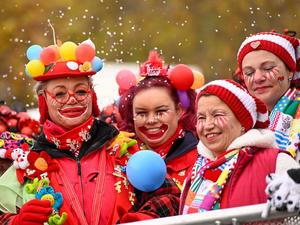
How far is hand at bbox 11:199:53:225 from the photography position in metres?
6.48

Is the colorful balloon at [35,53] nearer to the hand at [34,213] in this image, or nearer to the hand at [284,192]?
the hand at [34,213]

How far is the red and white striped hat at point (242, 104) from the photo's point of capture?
243 inches

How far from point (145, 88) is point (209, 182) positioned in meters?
2.01

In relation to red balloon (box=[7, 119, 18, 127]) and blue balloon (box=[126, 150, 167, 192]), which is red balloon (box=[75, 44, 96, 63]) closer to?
blue balloon (box=[126, 150, 167, 192])

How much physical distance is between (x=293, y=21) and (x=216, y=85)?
10.3 meters

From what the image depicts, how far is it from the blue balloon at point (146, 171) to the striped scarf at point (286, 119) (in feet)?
2.39

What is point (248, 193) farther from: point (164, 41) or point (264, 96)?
point (164, 41)

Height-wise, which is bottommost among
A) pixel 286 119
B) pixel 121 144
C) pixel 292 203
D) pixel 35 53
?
pixel 292 203

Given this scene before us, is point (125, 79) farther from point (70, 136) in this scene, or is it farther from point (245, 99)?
point (245, 99)

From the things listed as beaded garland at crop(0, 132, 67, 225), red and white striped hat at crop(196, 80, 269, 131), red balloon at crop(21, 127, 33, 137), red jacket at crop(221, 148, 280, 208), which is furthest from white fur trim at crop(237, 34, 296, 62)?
red balloon at crop(21, 127, 33, 137)

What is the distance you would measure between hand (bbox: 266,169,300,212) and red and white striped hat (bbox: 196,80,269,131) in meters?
0.90

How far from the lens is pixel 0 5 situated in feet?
58.9

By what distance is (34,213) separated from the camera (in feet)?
21.4

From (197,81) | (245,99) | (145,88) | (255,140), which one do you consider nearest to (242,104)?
(245,99)
